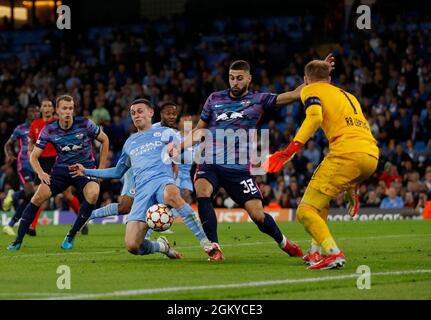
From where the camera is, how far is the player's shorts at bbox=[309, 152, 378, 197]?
11.7 m

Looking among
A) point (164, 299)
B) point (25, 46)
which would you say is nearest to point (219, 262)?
point (164, 299)

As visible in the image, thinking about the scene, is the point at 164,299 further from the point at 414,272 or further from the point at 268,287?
the point at 414,272

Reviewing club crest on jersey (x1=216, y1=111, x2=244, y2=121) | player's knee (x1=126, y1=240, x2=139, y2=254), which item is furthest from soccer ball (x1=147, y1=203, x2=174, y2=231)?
club crest on jersey (x1=216, y1=111, x2=244, y2=121)

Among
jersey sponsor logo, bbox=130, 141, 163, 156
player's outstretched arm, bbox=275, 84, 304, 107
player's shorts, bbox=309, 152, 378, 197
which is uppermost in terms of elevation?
player's outstretched arm, bbox=275, 84, 304, 107

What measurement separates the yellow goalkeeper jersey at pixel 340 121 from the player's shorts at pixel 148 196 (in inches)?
97.9

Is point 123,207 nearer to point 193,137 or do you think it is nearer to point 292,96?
point 193,137

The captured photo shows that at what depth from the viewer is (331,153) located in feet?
38.8

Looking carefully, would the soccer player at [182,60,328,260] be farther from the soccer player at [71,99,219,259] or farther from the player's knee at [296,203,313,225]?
the player's knee at [296,203,313,225]

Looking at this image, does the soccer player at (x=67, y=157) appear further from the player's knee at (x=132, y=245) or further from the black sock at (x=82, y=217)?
the player's knee at (x=132, y=245)

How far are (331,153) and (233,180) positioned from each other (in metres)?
1.95

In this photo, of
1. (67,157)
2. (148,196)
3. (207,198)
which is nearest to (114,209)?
(67,157)

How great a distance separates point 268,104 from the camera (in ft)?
44.1

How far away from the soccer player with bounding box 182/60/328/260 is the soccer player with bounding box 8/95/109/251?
131 inches

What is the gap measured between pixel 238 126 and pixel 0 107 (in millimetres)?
22002
